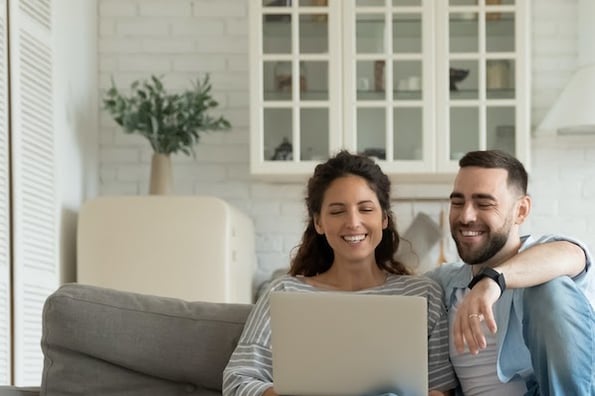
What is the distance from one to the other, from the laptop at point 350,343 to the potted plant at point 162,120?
2518 mm

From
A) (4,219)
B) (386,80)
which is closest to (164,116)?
(386,80)

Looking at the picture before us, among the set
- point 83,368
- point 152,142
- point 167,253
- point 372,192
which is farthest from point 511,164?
point 152,142

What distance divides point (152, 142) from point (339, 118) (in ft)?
2.64

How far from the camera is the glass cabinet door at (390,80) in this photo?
4.94 m

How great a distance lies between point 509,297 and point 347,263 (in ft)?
1.47

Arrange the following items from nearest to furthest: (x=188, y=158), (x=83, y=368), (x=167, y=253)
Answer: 1. (x=83, y=368)
2. (x=167, y=253)
3. (x=188, y=158)

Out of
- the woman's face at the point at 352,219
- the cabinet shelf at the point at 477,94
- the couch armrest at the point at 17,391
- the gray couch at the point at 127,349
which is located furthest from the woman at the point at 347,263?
the cabinet shelf at the point at 477,94

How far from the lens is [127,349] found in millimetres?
2844

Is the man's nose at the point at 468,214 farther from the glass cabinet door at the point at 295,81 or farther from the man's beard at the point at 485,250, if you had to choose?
the glass cabinet door at the point at 295,81

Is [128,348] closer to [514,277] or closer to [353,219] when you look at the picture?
[353,219]

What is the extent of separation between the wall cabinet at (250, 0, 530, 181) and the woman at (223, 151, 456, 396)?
188cm

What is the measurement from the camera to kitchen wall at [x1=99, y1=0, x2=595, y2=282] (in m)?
5.23

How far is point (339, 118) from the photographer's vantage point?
194 inches

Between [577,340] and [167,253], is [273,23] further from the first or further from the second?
[577,340]
